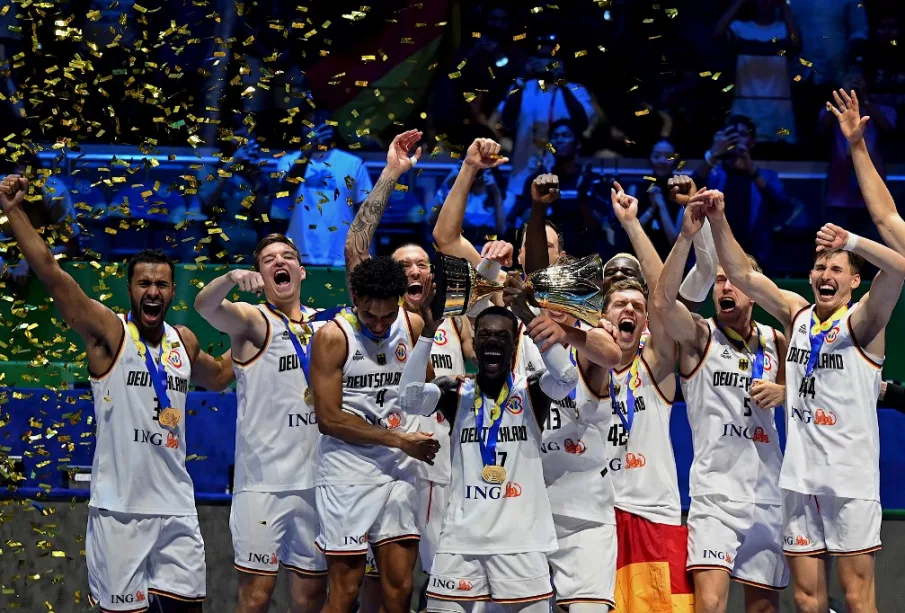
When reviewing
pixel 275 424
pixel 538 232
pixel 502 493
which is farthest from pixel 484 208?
pixel 502 493

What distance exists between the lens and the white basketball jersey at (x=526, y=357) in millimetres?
6461

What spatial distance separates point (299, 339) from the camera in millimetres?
7250

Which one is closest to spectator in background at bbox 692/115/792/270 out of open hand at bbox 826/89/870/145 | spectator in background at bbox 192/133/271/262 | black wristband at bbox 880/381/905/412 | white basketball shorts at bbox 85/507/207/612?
black wristband at bbox 880/381/905/412

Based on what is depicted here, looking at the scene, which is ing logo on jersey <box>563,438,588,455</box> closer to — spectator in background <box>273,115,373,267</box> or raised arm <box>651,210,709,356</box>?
raised arm <box>651,210,709,356</box>

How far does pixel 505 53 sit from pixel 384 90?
108 centimetres

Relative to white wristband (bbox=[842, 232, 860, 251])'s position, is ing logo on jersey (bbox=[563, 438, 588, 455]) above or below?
below

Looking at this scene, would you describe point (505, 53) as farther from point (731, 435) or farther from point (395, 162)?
point (731, 435)

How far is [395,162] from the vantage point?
25.2ft

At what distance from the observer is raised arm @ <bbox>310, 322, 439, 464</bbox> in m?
6.57

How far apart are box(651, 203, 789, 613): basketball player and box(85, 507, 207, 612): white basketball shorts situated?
2.59 metres

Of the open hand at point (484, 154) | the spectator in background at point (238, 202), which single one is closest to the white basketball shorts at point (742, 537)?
the open hand at point (484, 154)

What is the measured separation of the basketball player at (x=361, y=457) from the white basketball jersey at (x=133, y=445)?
0.75m

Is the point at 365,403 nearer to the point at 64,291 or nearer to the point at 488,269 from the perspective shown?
the point at 488,269

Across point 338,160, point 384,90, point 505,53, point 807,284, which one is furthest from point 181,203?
point 807,284
